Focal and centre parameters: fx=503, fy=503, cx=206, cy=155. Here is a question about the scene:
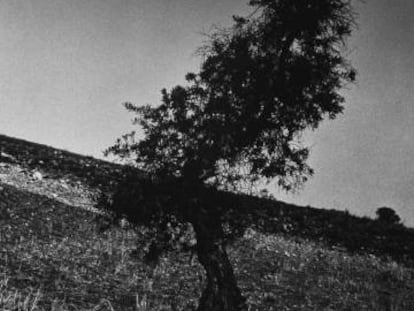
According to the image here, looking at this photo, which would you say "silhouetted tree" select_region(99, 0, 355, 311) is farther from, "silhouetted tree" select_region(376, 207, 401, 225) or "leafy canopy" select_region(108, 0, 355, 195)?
"silhouetted tree" select_region(376, 207, 401, 225)

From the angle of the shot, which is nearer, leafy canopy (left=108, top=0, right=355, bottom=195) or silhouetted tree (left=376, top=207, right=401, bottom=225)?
leafy canopy (left=108, top=0, right=355, bottom=195)

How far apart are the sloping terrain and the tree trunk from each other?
151 cm

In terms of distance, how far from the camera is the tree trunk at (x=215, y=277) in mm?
11266

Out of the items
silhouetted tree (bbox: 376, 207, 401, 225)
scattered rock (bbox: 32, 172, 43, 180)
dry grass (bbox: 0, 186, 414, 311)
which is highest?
silhouetted tree (bbox: 376, 207, 401, 225)

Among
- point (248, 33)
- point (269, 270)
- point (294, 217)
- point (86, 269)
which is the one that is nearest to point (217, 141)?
point (248, 33)

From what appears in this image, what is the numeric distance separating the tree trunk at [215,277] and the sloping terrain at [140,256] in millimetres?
1511

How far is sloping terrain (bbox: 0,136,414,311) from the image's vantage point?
1398 centimetres

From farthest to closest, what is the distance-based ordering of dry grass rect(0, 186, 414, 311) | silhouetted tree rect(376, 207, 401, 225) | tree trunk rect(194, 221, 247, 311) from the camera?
silhouetted tree rect(376, 207, 401, 225), dry grass rect(0, 186, 414, 311), tree trunk rect(194, 221, 247, 311)

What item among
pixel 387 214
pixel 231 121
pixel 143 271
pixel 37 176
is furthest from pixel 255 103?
pixel 387 214

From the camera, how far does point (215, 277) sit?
1167 cm

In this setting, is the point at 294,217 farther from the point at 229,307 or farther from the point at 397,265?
the point at 229,307

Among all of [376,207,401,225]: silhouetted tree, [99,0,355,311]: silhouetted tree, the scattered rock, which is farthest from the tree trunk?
[376,207,401,225]: silhouetted tree

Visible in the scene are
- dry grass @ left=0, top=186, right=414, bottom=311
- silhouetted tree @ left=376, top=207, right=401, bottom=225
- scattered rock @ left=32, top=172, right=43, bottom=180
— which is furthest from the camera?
silhouetted tree @ left=376, top=207, right=401, bottom=225

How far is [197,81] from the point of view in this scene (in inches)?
496
